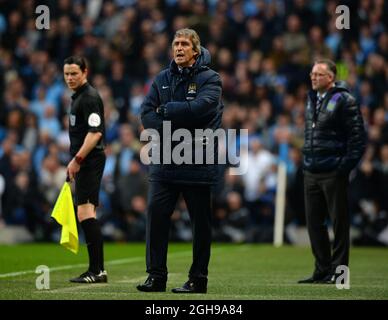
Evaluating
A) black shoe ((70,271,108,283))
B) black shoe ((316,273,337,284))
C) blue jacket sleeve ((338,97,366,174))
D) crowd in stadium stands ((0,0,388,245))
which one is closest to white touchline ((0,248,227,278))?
black shoe ((70,271,108,283))

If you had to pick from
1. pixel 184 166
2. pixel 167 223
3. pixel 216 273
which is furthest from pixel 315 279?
pixel 184 166

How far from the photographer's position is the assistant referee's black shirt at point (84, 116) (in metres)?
9.80

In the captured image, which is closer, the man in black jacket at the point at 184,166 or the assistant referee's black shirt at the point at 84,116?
the man in black jacket at the point at 184,166

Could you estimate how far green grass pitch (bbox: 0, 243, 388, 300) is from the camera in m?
8.48

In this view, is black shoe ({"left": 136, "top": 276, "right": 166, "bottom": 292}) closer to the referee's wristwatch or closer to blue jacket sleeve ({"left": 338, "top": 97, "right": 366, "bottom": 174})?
the referee's wristwatch

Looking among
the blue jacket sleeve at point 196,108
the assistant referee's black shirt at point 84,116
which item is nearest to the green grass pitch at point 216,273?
the assistant referee's black shirt at point 84,116

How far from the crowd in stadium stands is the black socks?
8.76 metres

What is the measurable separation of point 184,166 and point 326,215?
8.98 feet

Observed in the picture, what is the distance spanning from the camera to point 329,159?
10461 mm

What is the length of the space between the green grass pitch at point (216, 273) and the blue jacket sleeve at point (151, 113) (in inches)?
55.1

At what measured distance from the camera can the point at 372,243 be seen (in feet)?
59.0

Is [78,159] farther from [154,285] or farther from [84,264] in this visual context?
[84,264]

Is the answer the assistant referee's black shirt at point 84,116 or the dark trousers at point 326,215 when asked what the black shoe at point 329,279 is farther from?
the assistant referee's black shirt at point 84,116
